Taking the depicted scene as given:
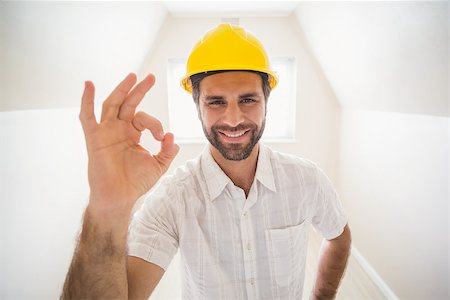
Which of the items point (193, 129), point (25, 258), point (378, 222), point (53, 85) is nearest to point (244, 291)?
point (25, 258)

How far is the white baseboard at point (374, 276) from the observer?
212 centimetres

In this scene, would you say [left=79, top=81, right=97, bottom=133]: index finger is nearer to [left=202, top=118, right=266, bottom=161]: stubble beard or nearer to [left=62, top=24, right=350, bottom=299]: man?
[left=62, top=24, right=350, bottom=299]: man

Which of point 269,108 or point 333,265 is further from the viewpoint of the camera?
point 269,108

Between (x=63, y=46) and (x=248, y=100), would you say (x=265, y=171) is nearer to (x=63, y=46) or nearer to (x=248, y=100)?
(x=248, y=100)

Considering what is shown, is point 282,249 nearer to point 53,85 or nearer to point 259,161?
point 259,161

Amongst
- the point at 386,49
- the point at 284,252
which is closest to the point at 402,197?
the point at 386,49

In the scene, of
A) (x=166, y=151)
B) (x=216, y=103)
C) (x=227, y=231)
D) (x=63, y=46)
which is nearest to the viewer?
(x=166, y=151)

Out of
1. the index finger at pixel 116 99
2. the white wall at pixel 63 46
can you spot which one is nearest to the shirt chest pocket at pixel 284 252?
the index finger at pixel 116 99

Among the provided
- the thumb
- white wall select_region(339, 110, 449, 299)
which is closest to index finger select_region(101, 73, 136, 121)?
the thumb

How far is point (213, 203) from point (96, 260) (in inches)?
17.2

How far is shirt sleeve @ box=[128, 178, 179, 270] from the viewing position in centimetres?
86

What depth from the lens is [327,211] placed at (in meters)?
1.12

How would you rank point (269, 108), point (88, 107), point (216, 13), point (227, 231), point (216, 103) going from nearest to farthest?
point (88, 107) < point (227, 231) < point (216, 103) < point (216, 13) < point (269, 108)

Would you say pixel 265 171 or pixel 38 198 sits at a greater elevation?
pixel 265 171
